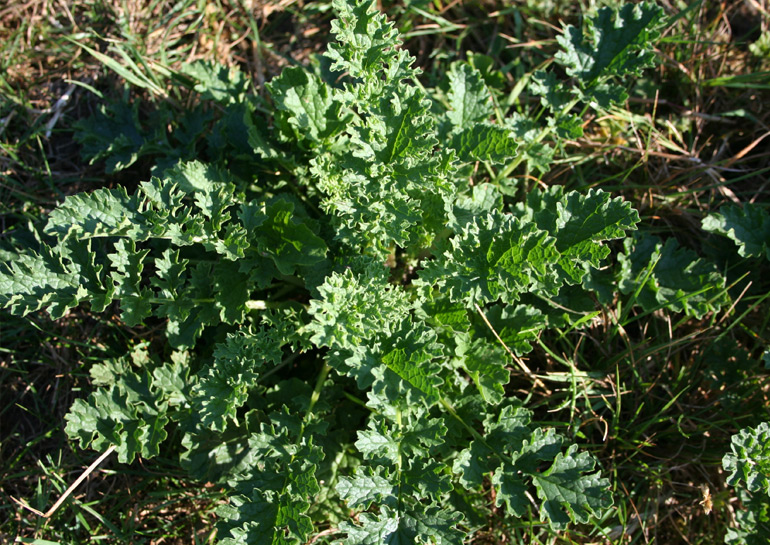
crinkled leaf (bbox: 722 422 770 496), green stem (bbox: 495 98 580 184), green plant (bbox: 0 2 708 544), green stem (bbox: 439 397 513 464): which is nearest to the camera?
green plant (bbox: 0 2 708 544)

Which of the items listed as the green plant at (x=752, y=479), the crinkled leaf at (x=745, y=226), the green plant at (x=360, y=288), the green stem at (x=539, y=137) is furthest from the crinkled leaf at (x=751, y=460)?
the green stem at (x=539, y=137)

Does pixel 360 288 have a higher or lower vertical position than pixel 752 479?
higher

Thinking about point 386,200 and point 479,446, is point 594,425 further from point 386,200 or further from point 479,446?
point 386,200

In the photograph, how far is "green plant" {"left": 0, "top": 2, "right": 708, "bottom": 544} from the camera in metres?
3.47

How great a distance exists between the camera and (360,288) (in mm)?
3521

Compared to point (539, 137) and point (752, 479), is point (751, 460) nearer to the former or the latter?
point (752, 479)

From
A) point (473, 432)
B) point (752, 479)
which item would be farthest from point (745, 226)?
point (473, 432)

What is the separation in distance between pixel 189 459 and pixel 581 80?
12.2ft

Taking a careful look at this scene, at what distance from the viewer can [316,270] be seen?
13.1 feet

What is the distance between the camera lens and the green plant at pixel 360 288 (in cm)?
347

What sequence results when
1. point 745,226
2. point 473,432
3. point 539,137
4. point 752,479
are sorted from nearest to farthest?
point 752,479, point 473,432, point 539,137, point 745,226

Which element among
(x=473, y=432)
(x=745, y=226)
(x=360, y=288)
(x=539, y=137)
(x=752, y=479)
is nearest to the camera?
(x=360, y=288)

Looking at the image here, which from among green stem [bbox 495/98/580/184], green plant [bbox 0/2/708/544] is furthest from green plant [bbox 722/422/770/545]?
green stem [bbox 495/98/580/184]

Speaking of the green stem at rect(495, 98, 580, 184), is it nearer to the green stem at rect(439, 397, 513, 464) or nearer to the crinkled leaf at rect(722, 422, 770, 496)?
the green stem at rect(439, 397, 513, 464)
